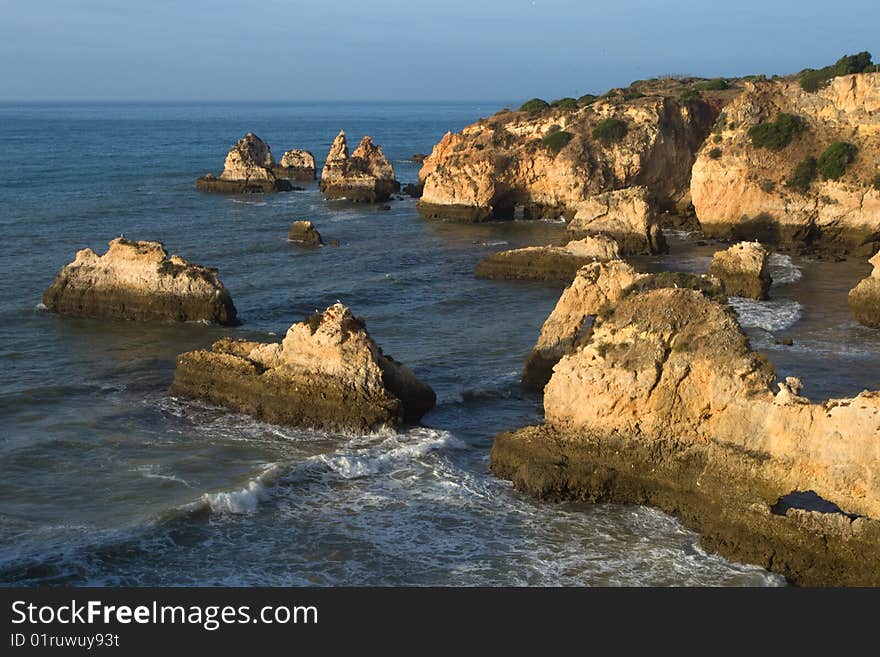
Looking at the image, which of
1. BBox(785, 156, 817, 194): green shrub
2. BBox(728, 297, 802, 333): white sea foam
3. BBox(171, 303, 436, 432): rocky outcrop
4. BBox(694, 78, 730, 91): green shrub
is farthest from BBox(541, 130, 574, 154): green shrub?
BBox(171, 303, 436, 432): rocky outcrop

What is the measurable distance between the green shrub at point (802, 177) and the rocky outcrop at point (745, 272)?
569 inches

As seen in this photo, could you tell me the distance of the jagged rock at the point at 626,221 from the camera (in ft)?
183

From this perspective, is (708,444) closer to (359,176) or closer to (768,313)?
(768,313)

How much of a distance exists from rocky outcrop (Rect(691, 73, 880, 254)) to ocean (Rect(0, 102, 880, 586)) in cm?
466

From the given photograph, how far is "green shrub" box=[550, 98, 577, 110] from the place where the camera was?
8319cm

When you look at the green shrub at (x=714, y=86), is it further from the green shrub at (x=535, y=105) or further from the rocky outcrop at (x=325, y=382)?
the rocky outcrop at (x=325, y=382)

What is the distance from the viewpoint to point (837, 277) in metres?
49.2

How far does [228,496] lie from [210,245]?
129 feet

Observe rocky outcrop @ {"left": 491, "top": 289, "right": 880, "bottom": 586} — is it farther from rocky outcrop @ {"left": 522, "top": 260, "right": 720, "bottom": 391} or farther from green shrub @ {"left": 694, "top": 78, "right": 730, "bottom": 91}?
green shrub @ {"left": 694, "top": 78, "right": 730, "bottom": 91}

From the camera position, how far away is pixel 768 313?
42188 mm

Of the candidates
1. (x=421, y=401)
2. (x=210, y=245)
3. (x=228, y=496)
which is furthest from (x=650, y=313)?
(x=210, y=245)

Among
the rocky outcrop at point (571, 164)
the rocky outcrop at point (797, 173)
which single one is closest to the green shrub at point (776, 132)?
the rocky outcrop at point (797, 173)

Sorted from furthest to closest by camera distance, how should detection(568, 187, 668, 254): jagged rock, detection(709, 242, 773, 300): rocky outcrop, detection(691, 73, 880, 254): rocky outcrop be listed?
1. detection(691, 73, 880, 254): rocky outcrop
2. detection(568, 187, 668, 254): jagged rock
3. detection(709, 242, 773, 300): rocky outcrop

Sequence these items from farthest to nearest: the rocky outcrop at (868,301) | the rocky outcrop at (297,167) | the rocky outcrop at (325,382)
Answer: the rocky outcrop at (297,167) < the rocky outcrop at (868,301) < the rocky outcrop at (325,382)
